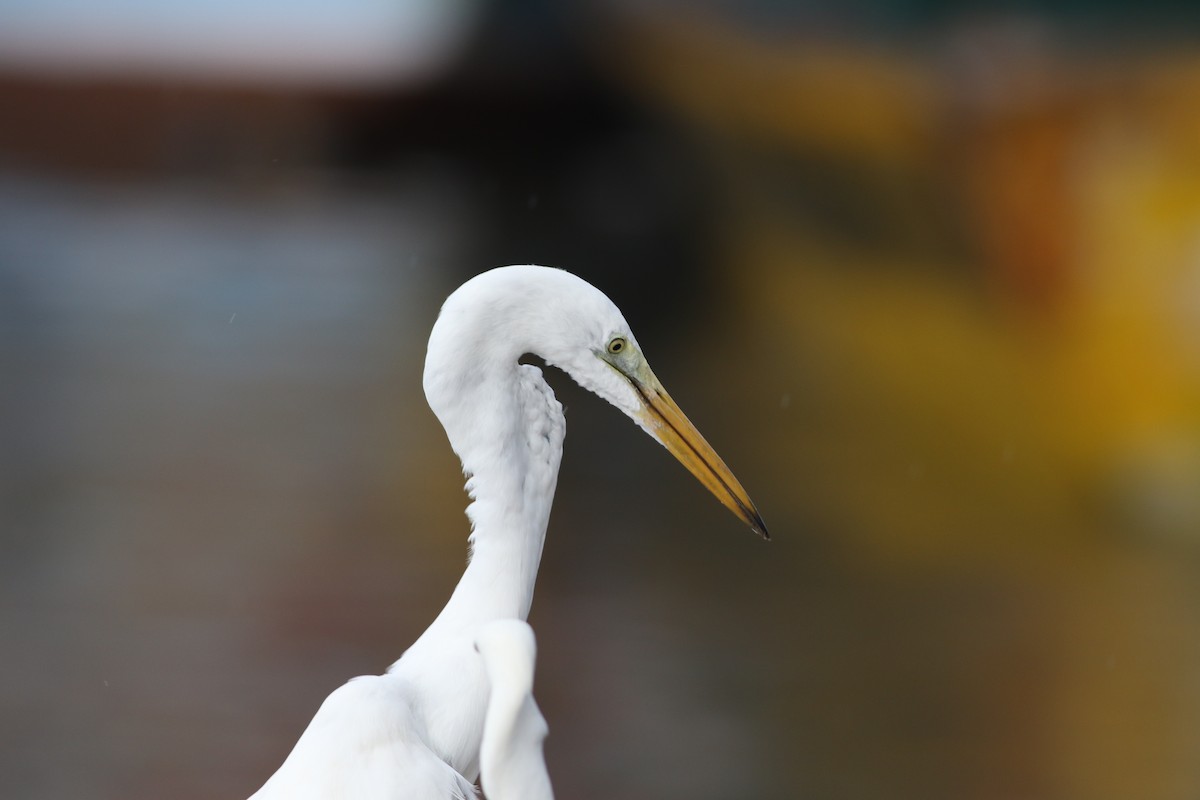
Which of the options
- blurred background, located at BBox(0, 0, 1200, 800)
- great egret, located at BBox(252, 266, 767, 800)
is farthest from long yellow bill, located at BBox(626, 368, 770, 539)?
blurred background, located at BBox(0, 0, 1200, 800)

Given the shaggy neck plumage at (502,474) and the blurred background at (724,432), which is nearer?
the shaggy neck plumage at (502,474)

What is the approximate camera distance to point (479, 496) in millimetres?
1145

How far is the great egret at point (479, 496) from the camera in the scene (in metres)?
1.05

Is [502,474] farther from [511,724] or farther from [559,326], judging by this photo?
[511,724]

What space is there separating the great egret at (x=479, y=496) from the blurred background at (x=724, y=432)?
1.10 m

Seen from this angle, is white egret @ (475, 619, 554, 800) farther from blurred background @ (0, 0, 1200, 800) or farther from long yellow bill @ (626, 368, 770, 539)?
blurred background @ (0, 0, 1200, 800)

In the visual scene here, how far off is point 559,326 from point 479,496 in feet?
0.51

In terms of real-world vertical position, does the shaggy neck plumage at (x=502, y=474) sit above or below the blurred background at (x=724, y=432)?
below

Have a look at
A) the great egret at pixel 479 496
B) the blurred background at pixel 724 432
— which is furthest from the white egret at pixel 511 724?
the blurred background at pixel 724 432

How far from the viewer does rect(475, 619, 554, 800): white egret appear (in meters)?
0.97

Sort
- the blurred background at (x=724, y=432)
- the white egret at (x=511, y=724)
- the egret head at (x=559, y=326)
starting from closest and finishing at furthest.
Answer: the white egret at (x=511, y=724)
the egret head at (x=559, y=326)
the blurred background at (x=724, y=432)

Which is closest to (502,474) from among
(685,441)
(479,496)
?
(479,496)

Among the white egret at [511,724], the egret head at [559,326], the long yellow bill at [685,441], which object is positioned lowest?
the white egret at [511,724]

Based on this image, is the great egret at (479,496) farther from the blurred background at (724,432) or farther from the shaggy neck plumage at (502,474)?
the blurred background at (724,432)
